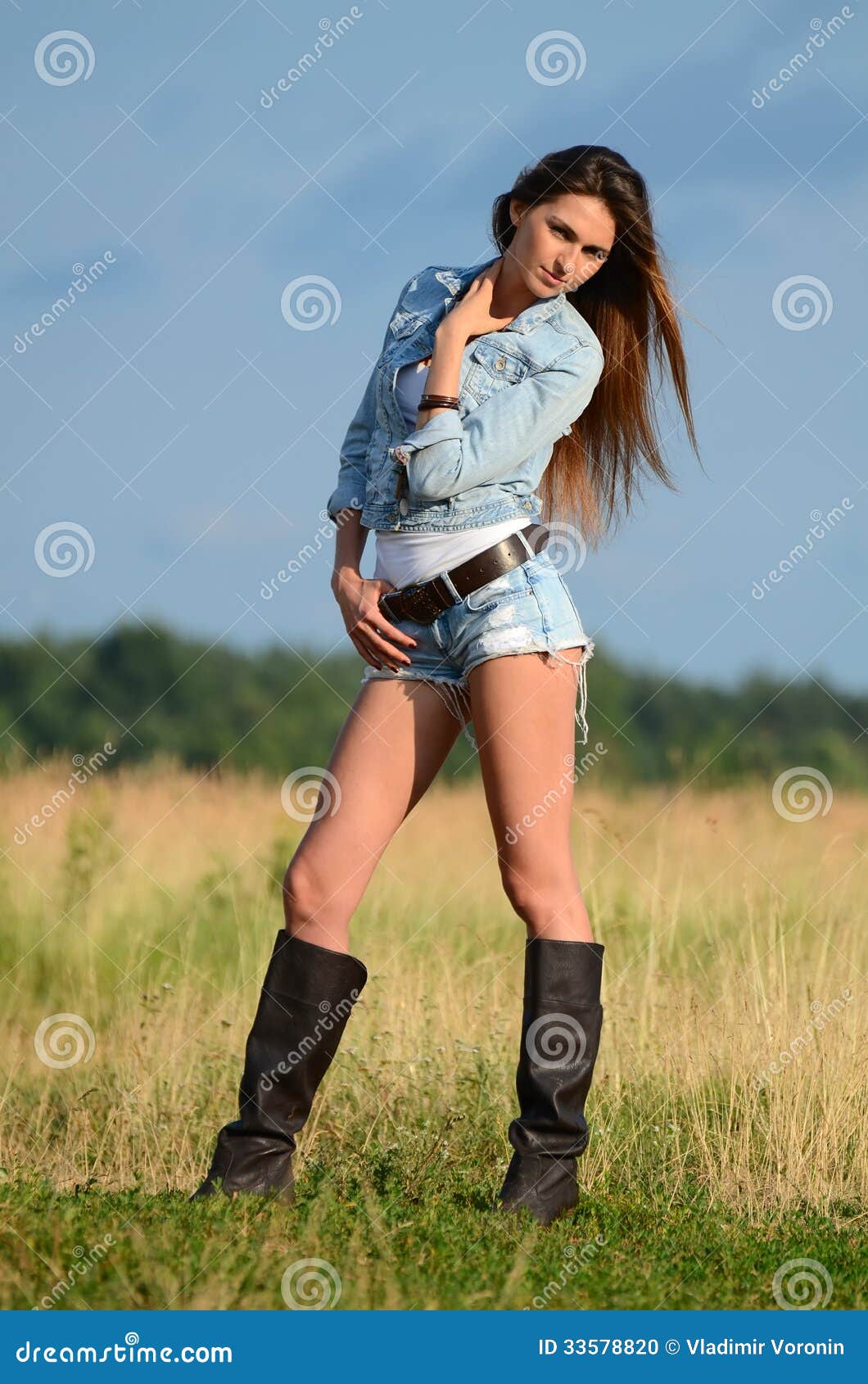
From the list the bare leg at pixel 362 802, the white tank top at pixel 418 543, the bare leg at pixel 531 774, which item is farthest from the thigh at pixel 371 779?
the white tank top at pixel 418 543

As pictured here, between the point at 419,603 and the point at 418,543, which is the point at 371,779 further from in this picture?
the point at 418,543

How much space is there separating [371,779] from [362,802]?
0.17 feet

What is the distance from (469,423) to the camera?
2971 millimetres

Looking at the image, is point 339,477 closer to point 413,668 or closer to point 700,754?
point 413,668

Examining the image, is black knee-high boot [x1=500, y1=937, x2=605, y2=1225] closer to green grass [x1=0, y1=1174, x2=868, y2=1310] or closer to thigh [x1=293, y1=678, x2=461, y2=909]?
green grass [x1=0, y1=1174, x2=868, y2=1310]

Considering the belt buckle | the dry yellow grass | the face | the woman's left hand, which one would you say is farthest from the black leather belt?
the dry yellow grass

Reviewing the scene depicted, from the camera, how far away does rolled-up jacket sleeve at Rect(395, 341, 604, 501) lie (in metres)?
2.89

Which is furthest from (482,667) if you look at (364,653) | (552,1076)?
(552,1076)

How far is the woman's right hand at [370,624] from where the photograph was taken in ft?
A: 9.82

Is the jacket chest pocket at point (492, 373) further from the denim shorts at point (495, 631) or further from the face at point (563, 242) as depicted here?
the denim shorts at point (495, 631)

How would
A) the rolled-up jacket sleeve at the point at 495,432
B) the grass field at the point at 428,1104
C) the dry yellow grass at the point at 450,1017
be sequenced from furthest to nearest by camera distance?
the dry yellow grass at the point at 450,1017
the rolled-up jacket sleeve at the point at 495,432
the grass field at the point at 428,1104

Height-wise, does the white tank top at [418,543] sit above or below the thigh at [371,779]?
above

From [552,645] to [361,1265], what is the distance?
1274mm

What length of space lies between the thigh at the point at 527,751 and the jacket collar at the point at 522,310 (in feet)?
2.41
